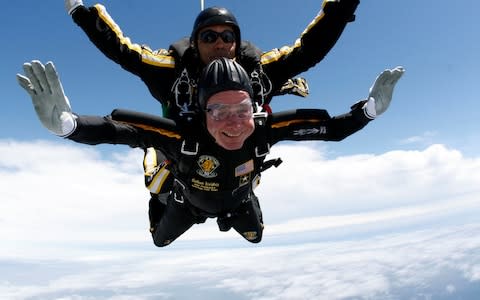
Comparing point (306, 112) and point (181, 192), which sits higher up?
point (306, 112)

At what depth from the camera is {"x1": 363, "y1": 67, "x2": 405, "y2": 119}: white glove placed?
10.9 feet

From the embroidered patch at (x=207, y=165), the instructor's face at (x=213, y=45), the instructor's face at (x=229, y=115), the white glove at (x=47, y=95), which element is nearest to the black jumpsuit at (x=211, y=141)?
the embroidered patch at (x=207, y=165)

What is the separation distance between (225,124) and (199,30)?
1130 mm

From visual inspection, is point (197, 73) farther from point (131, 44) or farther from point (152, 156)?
point (152, 156)

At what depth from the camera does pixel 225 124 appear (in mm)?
2980

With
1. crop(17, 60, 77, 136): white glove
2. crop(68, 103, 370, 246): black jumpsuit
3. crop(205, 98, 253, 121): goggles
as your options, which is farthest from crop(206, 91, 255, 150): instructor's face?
crop(17, 60, 77, 136): white glove

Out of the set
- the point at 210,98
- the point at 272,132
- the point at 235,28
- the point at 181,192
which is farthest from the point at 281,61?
the point at 181,192

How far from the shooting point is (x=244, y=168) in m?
3.65

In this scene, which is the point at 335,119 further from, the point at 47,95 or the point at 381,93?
the point at 47,95

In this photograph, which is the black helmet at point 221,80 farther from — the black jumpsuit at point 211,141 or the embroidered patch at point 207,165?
the embroidered patch at point 207,165

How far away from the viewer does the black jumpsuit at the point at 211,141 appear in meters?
2.95

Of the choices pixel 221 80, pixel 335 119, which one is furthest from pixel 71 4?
pixel 335 119

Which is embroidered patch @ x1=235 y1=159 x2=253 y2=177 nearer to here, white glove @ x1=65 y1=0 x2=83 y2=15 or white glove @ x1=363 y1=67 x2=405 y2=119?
white glove @ x1=363 y1=67 x2=405 y2=119

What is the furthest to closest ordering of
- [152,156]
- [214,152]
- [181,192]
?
[152,156] < [181,192] < [214,152]
